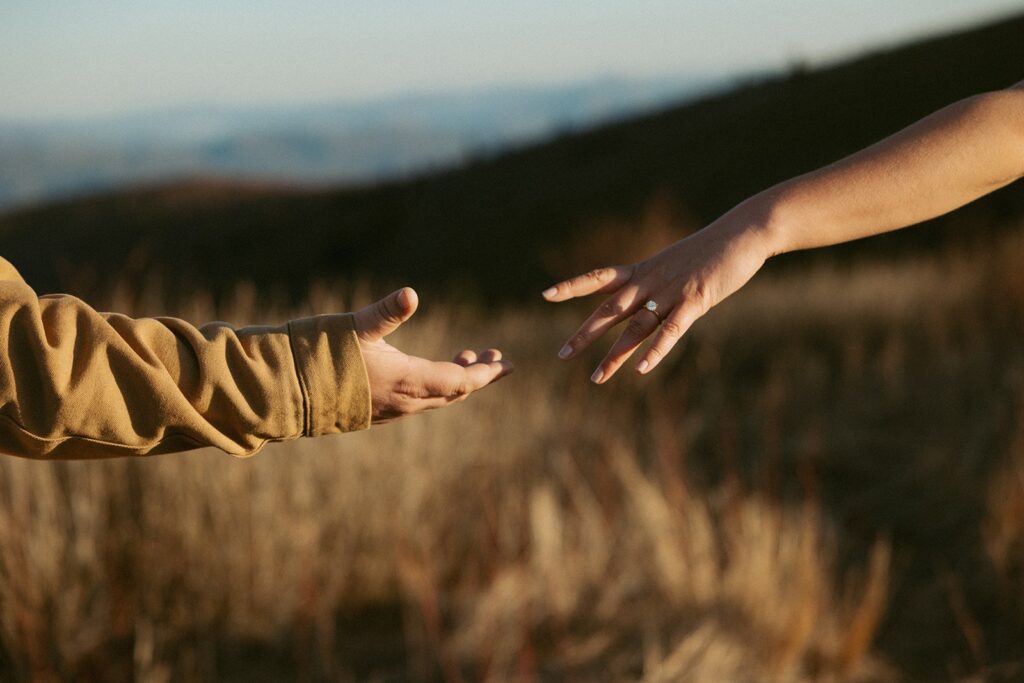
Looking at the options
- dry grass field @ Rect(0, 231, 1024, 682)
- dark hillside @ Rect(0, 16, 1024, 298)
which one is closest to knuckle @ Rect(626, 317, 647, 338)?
dry grass field @ Rect(0, 231, 1024, 682)

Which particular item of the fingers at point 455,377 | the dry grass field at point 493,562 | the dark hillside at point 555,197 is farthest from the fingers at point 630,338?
the dark hillside at point 555,197

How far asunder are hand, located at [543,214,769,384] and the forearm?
35mm

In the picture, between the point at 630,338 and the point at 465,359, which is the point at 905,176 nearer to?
the point at 630,338

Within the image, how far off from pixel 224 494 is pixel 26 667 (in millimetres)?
778

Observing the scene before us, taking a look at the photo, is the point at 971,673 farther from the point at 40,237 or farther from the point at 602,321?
the point at 40,237

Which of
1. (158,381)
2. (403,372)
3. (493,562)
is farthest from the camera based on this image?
(493,562)

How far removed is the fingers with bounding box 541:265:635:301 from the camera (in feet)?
4.71

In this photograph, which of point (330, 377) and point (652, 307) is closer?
point (330, 377)

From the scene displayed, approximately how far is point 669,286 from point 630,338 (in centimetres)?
10

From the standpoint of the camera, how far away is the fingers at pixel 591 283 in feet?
4.71

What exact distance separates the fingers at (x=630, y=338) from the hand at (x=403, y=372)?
14 centimetres

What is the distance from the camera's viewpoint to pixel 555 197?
84.3 feet

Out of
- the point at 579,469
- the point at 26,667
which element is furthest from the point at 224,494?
the point at 579,469

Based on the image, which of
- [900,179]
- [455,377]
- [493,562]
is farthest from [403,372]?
[493,562]
